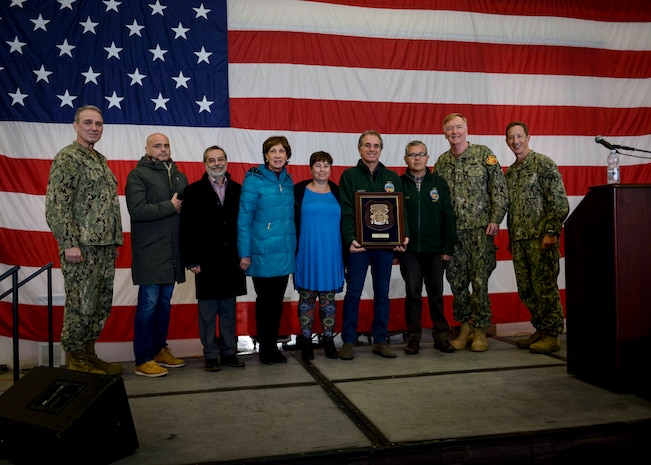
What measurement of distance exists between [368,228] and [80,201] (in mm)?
1821

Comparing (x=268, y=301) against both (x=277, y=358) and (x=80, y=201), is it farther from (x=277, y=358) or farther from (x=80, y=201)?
(x=80, y=201)

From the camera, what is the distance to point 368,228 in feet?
12.0

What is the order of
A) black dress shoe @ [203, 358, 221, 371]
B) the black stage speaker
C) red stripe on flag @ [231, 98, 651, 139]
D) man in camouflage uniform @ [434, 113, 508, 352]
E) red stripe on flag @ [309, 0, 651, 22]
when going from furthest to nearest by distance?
red stripe on flag @ [309, 0, 651, 22] < red stripe on flag @ [231, 98, 651, 139] < man in camouflage uniform @ [434, 113, 508, 352] < black dress shoe @ [203, 358, 221, 371] < the black stage speaker

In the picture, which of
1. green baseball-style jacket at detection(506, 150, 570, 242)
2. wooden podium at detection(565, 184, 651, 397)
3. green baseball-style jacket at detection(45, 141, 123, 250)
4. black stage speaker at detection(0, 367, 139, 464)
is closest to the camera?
black stage speaker at detection(0, 367, 139, 464)

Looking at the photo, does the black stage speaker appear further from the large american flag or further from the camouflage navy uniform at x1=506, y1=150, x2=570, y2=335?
the camouflage navy uniform at x1=506, y1=150, x2=570, y2=335

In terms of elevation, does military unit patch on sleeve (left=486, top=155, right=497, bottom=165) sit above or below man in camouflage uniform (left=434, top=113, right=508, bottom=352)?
above

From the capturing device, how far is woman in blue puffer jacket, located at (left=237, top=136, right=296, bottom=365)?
11.5ft

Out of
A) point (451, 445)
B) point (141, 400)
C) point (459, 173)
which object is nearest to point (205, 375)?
point (141, 400)

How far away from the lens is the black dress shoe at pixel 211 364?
355 centimetres

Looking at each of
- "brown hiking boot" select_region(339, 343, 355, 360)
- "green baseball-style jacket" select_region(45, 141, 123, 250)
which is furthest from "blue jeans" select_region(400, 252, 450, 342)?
"green baseball-style jacket" select_region(45, 141, 123, 250)

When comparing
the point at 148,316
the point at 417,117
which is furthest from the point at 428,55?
the point at 148,316

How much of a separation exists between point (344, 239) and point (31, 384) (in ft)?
6.72

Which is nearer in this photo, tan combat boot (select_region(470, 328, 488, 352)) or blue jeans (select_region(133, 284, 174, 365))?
blue jeans (select_region(133, 284, 174, 365))

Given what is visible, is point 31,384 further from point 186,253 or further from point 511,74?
point 511,74
